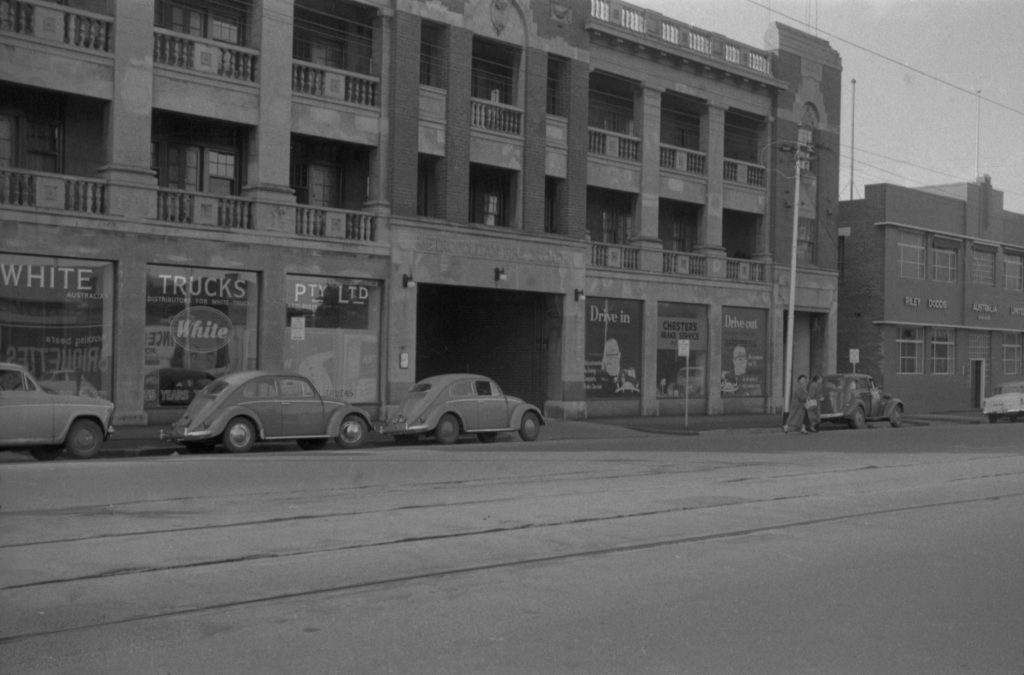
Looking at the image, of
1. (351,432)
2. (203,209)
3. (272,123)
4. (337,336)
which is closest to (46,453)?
(351,432)

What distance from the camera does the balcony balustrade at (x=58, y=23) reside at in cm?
2231

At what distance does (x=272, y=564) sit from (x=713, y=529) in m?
4.79

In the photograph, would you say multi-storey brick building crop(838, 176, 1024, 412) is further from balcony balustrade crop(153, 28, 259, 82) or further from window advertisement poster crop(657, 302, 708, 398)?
balcony balustrade crop(153, 28, 259, 82)

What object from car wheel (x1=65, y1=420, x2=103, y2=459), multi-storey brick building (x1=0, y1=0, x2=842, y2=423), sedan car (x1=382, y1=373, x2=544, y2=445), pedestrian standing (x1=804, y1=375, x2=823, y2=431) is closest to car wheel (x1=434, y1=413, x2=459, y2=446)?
sedan car (x1=382, y1=373, x2=544, y2=445)

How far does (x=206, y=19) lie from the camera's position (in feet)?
85.4

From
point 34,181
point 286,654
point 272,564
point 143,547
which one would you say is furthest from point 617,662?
point 34,181

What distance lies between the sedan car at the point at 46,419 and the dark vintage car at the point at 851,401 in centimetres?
2173

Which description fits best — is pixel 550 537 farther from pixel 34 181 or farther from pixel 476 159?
pixel 476 159

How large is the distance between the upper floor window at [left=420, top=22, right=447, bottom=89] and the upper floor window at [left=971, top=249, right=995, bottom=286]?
30.4 m

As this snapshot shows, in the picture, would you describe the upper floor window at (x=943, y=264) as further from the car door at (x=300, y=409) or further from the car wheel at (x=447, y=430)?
the car door at (x=300, y=409)

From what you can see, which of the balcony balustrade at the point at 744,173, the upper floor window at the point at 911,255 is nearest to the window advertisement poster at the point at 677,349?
the balcony balustrade at the point at 744,173

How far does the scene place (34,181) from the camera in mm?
22438

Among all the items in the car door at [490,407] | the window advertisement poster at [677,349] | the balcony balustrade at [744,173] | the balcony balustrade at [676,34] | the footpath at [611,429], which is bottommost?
the footpath at [611,429]

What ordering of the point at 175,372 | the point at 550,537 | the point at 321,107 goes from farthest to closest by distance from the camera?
the point at 321,107
the point at 175,372
the point at 550,537
